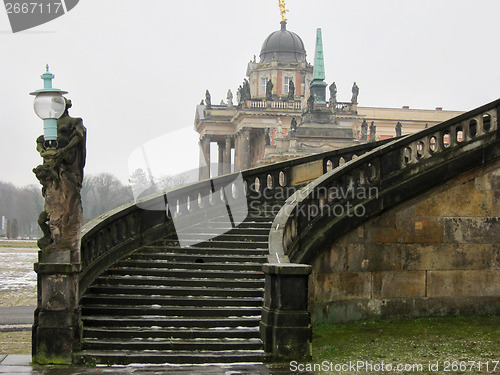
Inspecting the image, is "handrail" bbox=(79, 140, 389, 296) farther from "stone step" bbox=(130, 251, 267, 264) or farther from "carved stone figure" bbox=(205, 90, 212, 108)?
"carved stone figure" bbox=(205, 90, 212, 108)

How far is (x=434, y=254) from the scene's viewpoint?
47.5 feet

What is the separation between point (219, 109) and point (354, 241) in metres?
72.5

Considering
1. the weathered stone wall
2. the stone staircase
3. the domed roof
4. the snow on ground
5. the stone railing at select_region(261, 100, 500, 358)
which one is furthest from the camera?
the domed roof

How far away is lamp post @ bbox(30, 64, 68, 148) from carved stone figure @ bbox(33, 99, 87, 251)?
18cm

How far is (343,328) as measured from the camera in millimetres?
13562

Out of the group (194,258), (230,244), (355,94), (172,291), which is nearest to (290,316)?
(172,291)

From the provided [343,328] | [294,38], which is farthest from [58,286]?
[294,38]

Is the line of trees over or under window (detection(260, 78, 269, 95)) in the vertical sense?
under

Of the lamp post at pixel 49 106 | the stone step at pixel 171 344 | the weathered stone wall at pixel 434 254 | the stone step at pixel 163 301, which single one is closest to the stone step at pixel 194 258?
the stone step at pixel 163 301

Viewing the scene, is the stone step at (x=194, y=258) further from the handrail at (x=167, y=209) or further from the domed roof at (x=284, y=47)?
the domed roof at (x=284, y=47)

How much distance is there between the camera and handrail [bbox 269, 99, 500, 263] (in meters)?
13.8

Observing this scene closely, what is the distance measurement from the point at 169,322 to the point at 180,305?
684mm

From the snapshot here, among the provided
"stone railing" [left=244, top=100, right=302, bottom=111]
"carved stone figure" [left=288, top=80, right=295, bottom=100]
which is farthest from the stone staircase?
"stone railing" [left=244, top=100, right=302, bottom=111]

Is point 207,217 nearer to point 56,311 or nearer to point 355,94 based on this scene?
point 56,311
